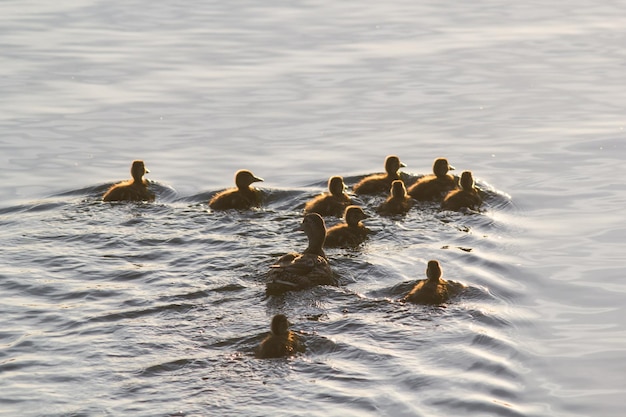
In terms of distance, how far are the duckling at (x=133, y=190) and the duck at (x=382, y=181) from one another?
195cm

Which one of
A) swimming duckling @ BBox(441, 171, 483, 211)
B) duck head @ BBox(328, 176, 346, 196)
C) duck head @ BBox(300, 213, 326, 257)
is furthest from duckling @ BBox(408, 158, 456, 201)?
duck head @ BBox(300, 213, 326, 257)

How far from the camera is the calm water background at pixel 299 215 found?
827 cm

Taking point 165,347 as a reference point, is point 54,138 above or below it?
above

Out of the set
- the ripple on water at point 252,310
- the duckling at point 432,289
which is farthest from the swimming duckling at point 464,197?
the duckling at point 432,289

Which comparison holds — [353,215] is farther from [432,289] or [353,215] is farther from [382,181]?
[432,289]

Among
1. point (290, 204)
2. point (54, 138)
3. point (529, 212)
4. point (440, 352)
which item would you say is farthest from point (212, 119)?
point (440, 352)

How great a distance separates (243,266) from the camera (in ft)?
33.9

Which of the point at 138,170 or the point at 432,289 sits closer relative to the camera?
the point at 432,289

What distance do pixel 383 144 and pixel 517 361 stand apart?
5.71m

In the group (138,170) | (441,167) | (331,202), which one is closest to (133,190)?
(138,170)

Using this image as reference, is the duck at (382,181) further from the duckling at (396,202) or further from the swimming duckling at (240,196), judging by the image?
the swimming duckling at (240,196)

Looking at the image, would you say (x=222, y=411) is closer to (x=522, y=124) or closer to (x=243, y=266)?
(x=243, y=266)

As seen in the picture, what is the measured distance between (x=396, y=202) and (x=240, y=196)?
138 centimetres

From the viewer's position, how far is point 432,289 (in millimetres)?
9586
